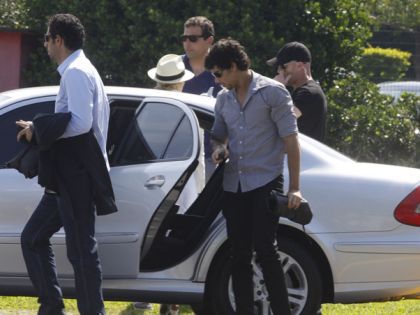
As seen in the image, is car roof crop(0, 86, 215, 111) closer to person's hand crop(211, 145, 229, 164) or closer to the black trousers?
person's hand crop(211, 145, 229, 164)

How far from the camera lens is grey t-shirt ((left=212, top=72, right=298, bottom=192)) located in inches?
235

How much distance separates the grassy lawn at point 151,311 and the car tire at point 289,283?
106cm

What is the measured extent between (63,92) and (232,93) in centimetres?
95

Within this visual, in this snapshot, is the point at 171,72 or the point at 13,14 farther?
the point at 13,14

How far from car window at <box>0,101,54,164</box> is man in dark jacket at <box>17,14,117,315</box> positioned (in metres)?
0.59

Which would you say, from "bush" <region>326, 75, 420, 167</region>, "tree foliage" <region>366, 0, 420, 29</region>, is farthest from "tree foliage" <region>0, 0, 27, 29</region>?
"tree foliage" <region>366, 0, 420, 29</region>

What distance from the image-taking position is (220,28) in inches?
490

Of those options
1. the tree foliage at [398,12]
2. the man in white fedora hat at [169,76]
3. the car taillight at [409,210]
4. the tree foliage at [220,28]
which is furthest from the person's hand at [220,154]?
the tree foliage at [398,12]

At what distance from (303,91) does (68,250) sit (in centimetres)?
231

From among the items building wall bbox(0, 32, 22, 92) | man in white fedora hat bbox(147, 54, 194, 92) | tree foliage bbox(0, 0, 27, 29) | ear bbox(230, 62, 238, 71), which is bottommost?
building wall bbox(0, 32, 22, 92)

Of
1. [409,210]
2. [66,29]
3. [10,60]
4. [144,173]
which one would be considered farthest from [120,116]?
[10,60]

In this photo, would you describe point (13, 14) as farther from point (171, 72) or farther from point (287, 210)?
point (287, 210)

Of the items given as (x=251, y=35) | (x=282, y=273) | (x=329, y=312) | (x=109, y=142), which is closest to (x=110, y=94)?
(x=109, y=142)

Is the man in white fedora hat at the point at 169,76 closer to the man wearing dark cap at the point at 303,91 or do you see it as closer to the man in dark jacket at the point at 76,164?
the man wearing dark cap at the point at 303,91
